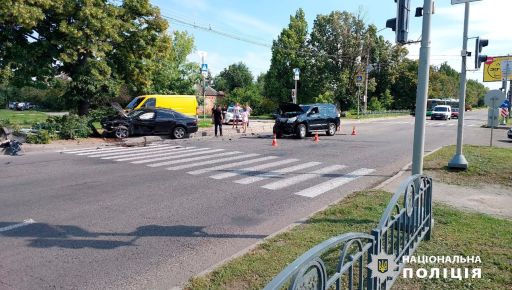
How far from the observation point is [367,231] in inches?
227

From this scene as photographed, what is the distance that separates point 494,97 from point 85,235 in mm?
14718

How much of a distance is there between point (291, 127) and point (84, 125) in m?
10.1

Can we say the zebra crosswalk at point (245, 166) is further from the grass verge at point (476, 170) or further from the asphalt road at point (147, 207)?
the grass verge at point (476, 170)

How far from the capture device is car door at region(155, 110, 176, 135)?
20234mm

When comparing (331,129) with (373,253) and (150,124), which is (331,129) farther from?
(373,253)

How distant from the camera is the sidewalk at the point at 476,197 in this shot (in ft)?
23.6

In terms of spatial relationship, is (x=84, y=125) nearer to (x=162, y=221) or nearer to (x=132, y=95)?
(x=162, y=221)

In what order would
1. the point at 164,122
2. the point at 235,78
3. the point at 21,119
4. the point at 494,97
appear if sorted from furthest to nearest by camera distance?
the point at 235,78
the point at 21,119
the point at 164,122
the point at 494,97

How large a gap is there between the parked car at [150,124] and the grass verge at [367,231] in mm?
14471

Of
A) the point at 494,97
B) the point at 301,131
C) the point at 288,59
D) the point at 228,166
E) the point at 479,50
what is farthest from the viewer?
the point at 288,59

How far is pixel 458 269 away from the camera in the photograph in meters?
4.47

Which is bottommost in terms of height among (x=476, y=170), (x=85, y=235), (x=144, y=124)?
(x=85, y=235)

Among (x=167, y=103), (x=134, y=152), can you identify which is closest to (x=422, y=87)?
(x=134, y=152)

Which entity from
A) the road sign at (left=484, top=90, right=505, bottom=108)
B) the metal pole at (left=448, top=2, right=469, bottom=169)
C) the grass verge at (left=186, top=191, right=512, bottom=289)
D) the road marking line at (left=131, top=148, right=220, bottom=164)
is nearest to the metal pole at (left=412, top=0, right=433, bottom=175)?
the grass verge at (left=186, top=191, right=512, bottom=289)
